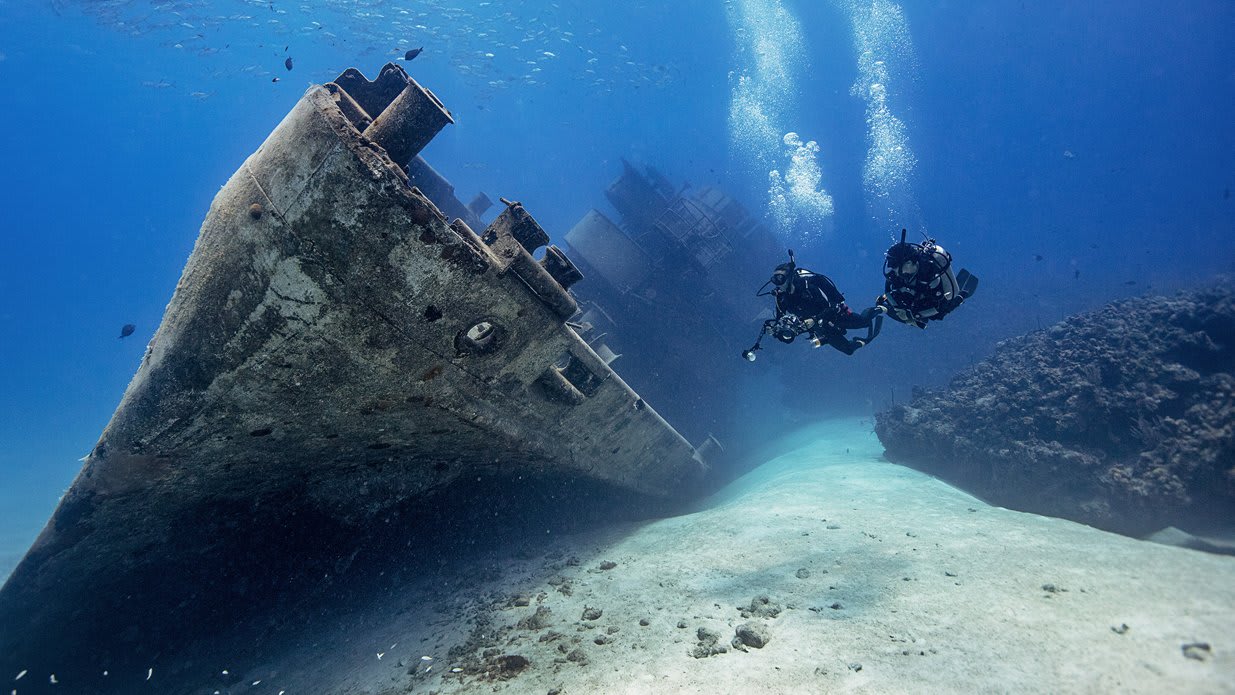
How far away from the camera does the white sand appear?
292cm

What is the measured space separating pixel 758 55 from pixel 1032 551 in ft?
462

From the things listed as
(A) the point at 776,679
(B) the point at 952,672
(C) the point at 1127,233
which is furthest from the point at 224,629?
(C) the point at 1127,233

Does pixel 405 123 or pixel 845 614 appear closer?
pixel 845 614

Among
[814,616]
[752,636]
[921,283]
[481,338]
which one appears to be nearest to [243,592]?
[481,338]

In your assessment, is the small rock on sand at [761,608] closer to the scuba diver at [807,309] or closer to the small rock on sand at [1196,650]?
the small rock on sand at [1196,650]

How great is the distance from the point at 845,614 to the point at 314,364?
5.02 m

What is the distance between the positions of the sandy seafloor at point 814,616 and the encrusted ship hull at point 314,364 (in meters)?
1.76

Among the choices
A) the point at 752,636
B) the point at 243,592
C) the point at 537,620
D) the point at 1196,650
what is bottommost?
the point at 243,592

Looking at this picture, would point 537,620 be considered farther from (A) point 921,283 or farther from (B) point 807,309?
(A) point 921,283

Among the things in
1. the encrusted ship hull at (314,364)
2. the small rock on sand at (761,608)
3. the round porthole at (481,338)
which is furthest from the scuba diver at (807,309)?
the round porthole at (481,338)

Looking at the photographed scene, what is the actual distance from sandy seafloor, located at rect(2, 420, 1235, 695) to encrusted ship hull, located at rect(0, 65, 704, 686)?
1.76 m

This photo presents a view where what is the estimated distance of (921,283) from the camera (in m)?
5.89

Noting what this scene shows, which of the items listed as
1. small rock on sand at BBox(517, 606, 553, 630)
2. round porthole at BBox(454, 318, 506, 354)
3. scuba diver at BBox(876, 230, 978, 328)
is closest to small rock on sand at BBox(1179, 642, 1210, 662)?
scuba diver at BBox(876, 230, 978, 328)

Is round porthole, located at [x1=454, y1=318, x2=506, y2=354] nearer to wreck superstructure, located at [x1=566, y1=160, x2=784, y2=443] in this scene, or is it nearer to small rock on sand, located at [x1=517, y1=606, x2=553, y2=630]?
small rock on sand, located at [x1=517, y1=606, x2=553, y2=630]
